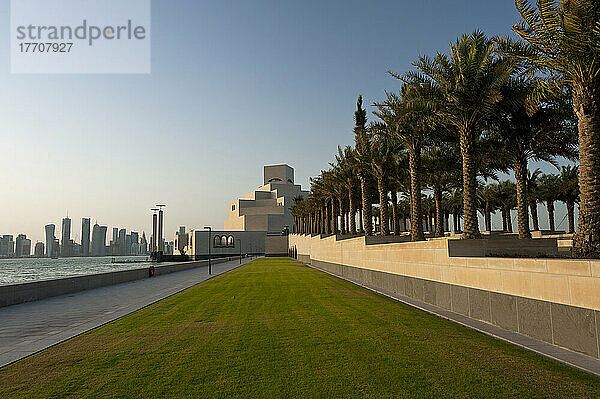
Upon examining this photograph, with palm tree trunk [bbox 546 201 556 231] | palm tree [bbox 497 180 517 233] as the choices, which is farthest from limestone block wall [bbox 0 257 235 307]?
palm tree trunk [bbox 546 201 556 231]

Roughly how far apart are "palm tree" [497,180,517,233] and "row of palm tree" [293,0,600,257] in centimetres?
1240

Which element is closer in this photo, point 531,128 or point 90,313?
point 90,313

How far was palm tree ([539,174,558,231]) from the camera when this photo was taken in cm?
4006

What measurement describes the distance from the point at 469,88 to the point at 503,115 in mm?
3977

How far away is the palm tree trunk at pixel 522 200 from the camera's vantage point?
19.1 meters

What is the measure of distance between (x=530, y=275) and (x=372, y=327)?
391 cm

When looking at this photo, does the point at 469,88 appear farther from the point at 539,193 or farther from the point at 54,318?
the point at 539,193

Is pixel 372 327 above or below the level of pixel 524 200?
below

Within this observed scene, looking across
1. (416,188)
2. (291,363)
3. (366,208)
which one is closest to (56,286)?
(291,363)

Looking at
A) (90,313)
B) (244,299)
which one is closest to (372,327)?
(244,299)

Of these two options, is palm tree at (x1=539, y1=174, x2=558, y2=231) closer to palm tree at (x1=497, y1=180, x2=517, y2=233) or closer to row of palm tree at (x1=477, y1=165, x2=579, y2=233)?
row of palm tree at (x1=477, y1=165, x2=579, y2=233)

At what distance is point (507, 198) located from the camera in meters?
45.5

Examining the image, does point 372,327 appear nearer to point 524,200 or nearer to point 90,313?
point 90,313

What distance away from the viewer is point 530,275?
33.3 ft
